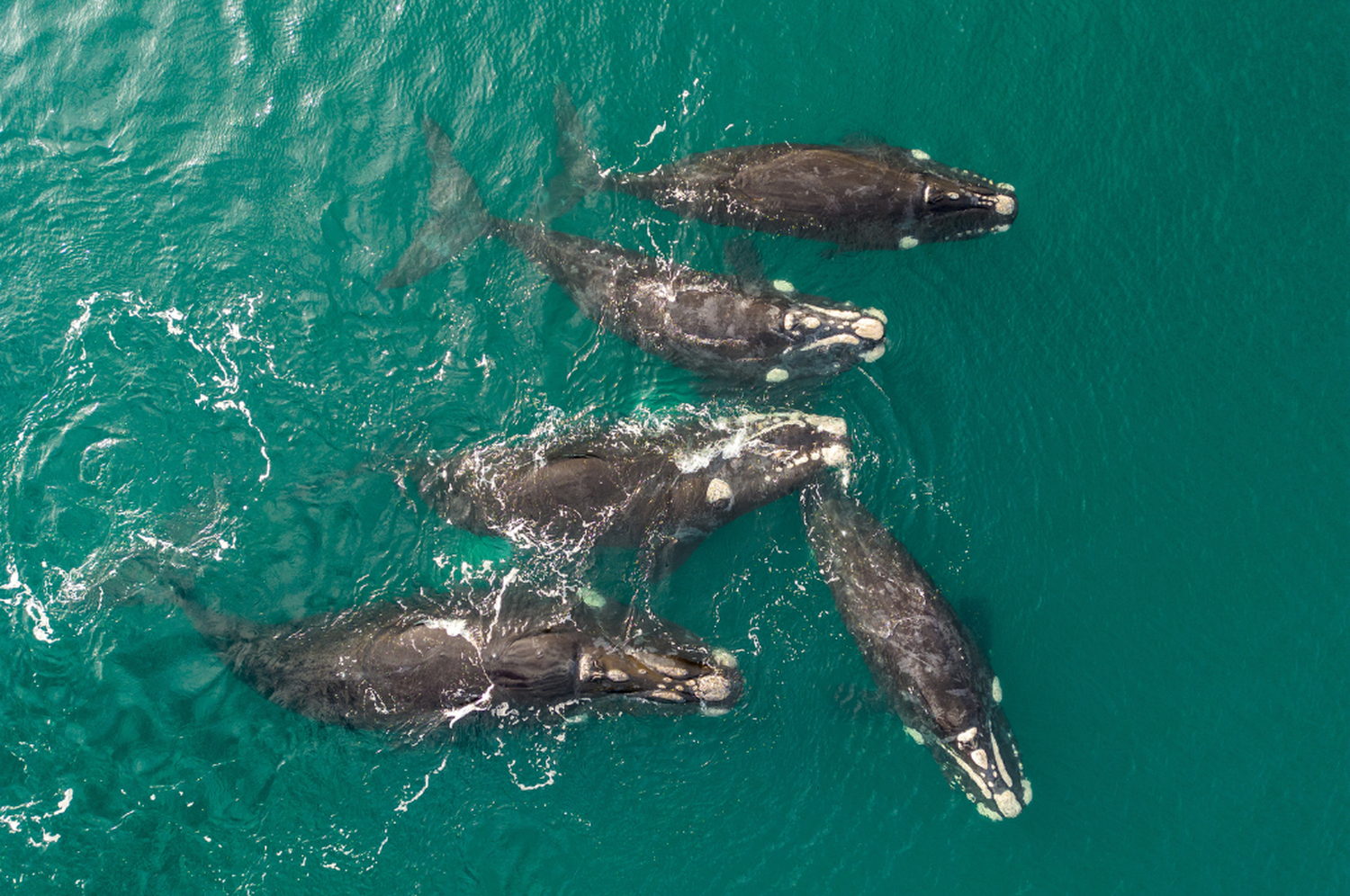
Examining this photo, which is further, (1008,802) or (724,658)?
(724,658)

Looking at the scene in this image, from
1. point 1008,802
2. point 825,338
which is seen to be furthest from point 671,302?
point 1008,802

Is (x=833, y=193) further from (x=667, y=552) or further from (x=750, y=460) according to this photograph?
(x=667, y=552)

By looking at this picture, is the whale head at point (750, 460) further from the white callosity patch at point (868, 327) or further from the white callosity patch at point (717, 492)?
the white callosity patch at point (868, 327)

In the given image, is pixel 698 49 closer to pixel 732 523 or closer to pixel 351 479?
pixel 732 523

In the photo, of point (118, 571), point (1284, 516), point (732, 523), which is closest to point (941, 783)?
point (732, 523)

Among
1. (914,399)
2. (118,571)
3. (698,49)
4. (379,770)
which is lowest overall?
(379,770)

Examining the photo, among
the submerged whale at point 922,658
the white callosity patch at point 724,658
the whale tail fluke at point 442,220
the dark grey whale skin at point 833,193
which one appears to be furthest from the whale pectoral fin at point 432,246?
the white callosity patch at point 724,658

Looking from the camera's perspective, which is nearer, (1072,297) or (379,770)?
(379,770)
